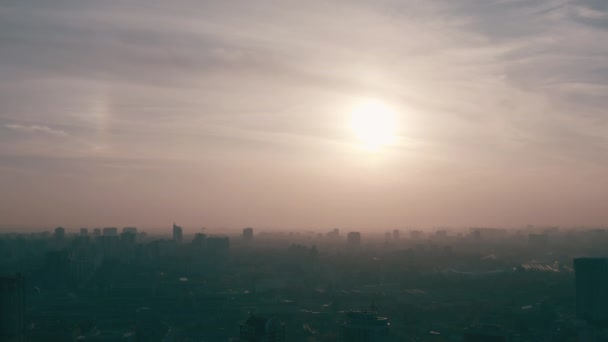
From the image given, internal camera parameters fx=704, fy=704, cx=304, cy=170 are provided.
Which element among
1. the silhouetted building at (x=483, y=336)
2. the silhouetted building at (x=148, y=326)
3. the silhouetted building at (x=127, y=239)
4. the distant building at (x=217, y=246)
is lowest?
the silhouetted building at (x=148, y=326)

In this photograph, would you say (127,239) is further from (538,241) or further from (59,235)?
(538,241)

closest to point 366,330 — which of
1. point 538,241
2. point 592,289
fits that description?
point 592,289

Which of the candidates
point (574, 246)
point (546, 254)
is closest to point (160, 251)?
point (546, 254)

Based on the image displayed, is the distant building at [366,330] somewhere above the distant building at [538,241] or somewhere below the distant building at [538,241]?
below

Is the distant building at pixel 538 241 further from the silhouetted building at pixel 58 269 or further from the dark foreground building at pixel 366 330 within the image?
the dark foreground building at pixel 366 330

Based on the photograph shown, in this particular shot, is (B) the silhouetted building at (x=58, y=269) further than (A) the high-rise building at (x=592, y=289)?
Yes

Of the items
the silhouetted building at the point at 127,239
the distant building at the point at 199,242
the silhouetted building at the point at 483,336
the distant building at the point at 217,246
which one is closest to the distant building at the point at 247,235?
the distant building at the point at 199,242
